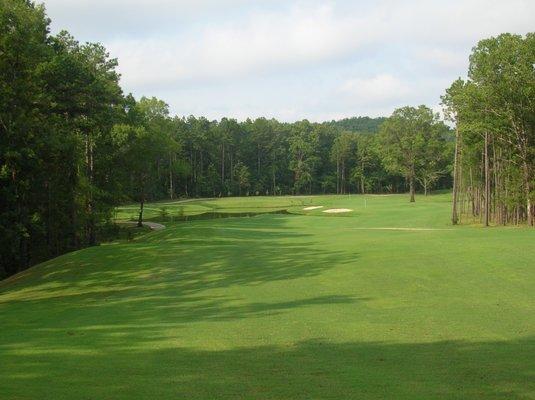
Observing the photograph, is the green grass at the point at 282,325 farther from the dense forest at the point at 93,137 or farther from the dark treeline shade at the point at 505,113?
the dark treeline shade at the point at 505,113

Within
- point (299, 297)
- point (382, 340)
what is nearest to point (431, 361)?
point (382, 340)

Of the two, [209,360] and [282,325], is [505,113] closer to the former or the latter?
[282,325]

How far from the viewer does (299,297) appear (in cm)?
1527

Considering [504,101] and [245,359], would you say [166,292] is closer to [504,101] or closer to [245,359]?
[245,359]

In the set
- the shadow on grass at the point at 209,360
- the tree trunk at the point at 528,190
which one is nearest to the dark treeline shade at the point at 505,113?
the tree trunk at the point at 528,190

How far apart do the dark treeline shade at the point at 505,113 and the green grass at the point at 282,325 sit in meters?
20.6

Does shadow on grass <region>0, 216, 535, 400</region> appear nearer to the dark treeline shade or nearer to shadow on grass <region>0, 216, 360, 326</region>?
shadow on grass <region>0, 216, 360, 326</region>

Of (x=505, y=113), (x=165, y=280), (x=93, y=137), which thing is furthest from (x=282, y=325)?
(x=93, y=137)

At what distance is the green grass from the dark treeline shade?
67.5ft

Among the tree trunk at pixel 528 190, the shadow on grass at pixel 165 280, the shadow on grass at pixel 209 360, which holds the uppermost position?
the tree trunk at pixel 528 190

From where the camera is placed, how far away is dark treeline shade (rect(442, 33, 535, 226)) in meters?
41.8

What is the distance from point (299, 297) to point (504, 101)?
34.0 meters

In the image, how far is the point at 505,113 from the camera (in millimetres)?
42500

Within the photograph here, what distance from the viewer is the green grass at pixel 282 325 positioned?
726 cm
